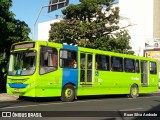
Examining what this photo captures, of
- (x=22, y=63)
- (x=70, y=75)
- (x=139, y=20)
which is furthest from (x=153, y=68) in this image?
(x=139, y=20)

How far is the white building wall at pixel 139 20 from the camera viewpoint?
5138 cm

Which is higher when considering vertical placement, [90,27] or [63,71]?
[90,27]

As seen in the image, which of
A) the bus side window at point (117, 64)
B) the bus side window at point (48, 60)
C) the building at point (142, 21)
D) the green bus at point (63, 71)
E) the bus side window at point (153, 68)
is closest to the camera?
the green bus at point (63, 71)

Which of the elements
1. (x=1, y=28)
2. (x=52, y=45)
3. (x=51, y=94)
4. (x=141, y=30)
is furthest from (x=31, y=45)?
(x=141, y=30)

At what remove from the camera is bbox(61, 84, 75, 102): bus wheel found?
18.9m

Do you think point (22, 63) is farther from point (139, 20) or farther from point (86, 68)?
point (139, 20)

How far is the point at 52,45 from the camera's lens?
1841 cm

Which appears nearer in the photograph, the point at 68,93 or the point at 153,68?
the point at 68,93

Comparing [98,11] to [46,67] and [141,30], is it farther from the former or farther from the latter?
[141,30]

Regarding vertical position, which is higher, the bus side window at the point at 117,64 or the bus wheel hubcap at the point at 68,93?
the bus side window at the point at 117,64

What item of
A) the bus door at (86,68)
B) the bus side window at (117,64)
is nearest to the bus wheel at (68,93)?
the bus door at (86,68)

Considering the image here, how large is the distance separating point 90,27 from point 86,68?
40.8ft

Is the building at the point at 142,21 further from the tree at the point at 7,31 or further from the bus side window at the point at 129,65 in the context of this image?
the tree at the point at 7,31

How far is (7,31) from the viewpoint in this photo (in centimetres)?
2381
